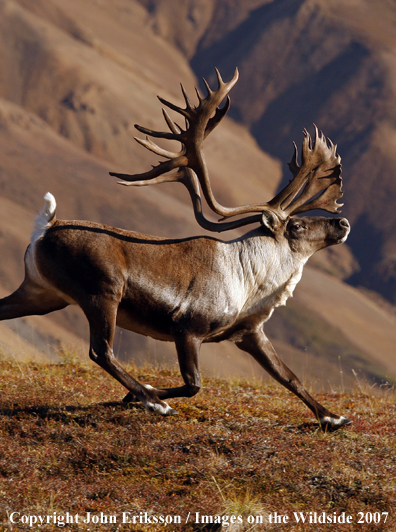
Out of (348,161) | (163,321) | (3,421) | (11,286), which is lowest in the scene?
(11,286)

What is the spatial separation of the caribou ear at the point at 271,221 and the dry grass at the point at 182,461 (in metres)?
1.86

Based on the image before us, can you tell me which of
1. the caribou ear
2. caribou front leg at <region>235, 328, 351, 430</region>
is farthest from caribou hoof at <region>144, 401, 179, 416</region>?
the caribou ear

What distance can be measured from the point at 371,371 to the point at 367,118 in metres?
39.4

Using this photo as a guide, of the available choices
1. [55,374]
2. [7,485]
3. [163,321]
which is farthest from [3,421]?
[55,374]

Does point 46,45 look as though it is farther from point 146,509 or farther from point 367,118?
point 146,509

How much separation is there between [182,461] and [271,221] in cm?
276

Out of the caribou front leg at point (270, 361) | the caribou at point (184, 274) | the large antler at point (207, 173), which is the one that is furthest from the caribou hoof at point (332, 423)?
the large antler at point (207, 173)

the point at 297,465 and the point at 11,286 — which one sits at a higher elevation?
→ the point at 297,465

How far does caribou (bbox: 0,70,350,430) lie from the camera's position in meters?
6.40

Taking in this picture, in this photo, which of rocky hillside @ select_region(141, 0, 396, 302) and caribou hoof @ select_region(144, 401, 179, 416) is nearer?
caribou hoof @ select_region(144, 401, 179, 416)

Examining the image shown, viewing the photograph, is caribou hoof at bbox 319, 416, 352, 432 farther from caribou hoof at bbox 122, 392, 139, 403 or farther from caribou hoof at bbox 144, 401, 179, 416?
caribou hoof at bbox 122, 392, 139, 403

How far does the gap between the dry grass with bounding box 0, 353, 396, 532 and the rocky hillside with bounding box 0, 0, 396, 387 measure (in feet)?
116

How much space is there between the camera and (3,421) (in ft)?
20.4

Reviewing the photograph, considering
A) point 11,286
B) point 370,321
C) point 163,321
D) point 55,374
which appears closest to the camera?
point 163,321
